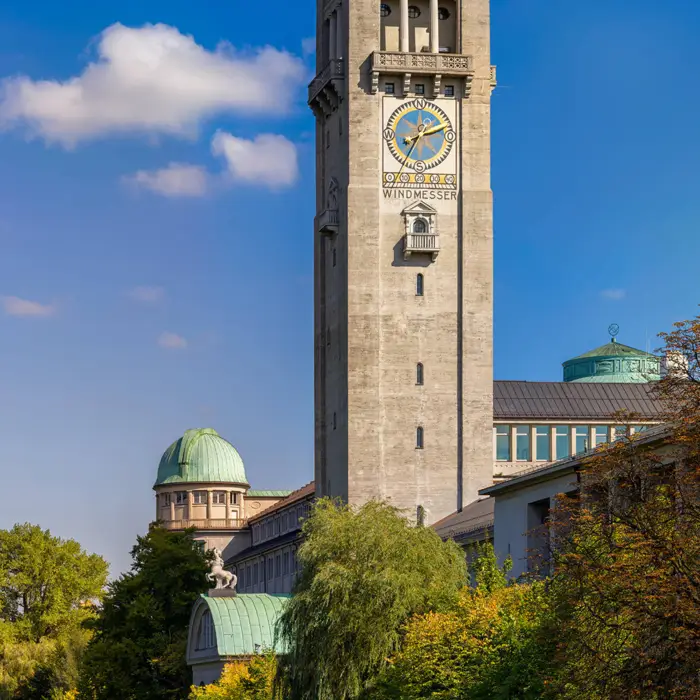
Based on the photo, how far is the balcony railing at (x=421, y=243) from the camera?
112m

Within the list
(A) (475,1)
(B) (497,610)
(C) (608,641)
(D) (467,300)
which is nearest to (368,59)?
(A) (475,1)

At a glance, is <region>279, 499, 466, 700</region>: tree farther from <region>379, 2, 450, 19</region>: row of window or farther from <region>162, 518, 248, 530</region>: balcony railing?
<region>162, 518, 248, 530</region>: balcony railing

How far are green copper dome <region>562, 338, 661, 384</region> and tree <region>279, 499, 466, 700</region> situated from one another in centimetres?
7658

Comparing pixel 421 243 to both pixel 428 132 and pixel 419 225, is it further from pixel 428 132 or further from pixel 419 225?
pixel 428 132

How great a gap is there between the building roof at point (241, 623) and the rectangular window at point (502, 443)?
31.0 meters

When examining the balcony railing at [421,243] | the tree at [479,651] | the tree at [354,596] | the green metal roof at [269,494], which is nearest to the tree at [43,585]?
the balcony railing at [421,243]

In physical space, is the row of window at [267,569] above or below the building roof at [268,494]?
below

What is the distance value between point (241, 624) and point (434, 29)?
40169 millimetres

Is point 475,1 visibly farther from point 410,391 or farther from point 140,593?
point 140,593

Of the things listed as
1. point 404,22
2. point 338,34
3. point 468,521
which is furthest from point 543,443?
point 338,34

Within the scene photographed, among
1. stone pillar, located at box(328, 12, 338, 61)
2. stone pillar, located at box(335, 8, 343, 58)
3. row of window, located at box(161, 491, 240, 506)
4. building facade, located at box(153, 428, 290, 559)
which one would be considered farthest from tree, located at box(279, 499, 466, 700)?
row of window, located at box(161, 491, 240, 506)

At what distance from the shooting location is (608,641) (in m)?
40.6

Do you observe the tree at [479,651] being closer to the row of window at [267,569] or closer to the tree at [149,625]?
the tree at [149,625]

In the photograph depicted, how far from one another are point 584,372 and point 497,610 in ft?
303
